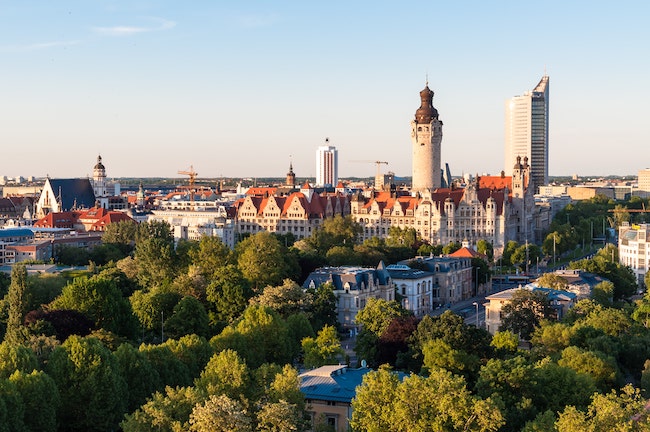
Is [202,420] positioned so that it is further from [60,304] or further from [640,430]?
[60,304]

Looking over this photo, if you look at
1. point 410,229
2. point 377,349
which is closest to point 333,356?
point 377,349

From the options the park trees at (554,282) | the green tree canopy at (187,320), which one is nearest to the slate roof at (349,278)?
the park trees at (554,282)

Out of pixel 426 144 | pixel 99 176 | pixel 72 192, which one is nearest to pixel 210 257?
pixel 426 144

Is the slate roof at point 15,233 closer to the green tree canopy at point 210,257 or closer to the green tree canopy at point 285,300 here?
the green tree canopy at point 210,257

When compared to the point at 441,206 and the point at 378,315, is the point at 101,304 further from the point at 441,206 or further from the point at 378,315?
the point at 441,206

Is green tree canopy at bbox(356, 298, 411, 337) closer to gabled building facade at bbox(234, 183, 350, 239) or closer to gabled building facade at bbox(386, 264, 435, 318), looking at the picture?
gabled building facade at bbox(386, 264, 435, 318)

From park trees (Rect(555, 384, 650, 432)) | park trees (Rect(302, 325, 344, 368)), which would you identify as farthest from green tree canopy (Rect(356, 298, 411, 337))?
park trees (Rect(555, 384, 650, 432))

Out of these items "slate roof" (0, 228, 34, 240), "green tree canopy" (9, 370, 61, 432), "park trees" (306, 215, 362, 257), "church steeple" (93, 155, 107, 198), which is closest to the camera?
"green tree canopy" (9, 370, 61, 432)
